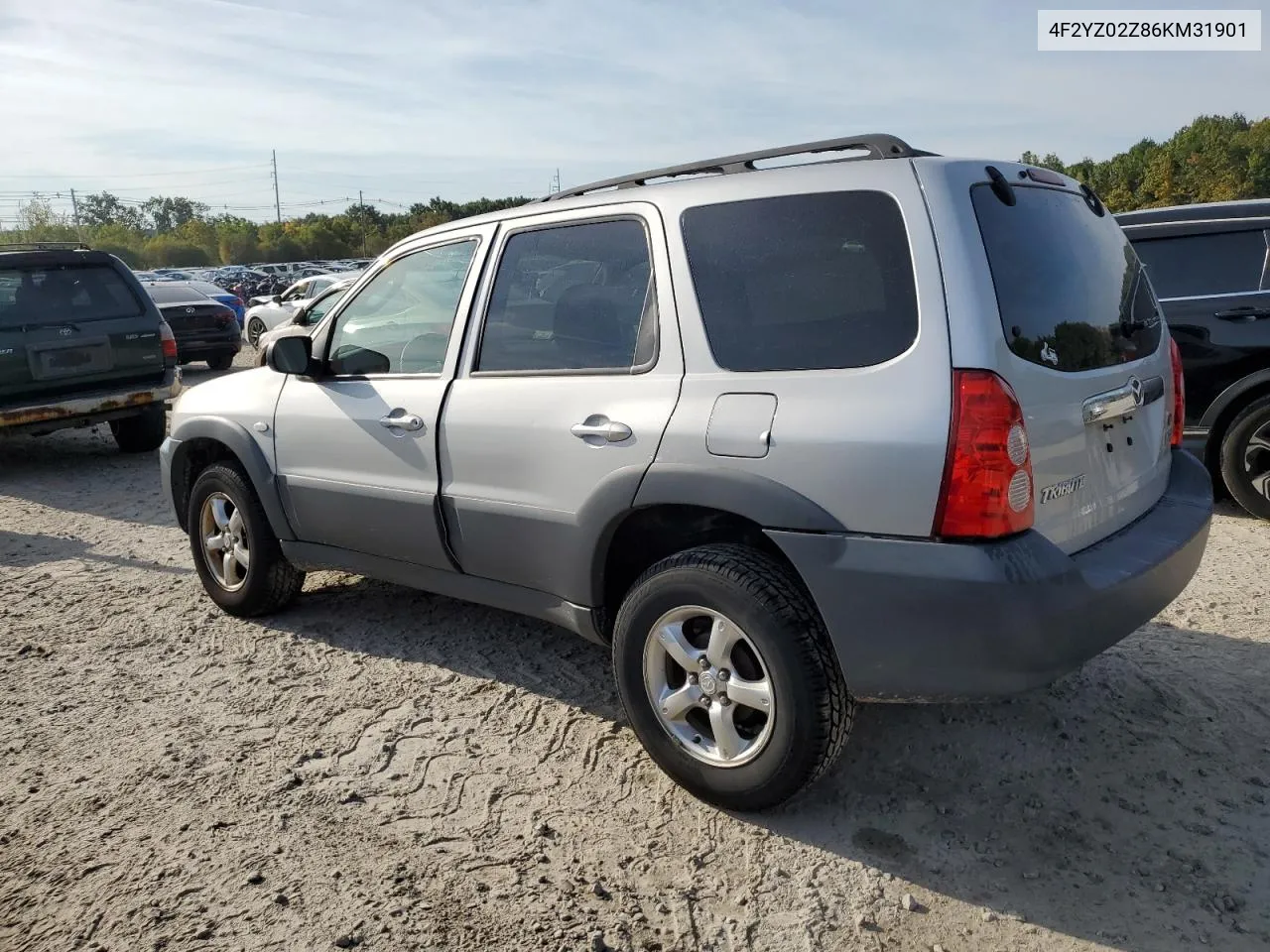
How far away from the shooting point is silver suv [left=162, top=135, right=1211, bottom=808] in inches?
106

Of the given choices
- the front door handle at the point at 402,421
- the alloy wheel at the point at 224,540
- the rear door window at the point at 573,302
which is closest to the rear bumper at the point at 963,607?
the rear door window at the point at 573,302

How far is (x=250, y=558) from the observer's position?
4867mm

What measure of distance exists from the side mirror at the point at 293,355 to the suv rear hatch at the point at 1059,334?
2734mm

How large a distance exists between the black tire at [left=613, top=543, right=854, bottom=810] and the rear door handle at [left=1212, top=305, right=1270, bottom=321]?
14.8ft

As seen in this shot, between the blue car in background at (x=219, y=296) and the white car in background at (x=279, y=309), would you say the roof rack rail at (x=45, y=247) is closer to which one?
the blue car in background at (x=219, y=296)

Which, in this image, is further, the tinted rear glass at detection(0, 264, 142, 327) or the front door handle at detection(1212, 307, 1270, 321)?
the tinted rear glass at detection(0, 264, 142, 327)

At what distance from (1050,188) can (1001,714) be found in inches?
72.3

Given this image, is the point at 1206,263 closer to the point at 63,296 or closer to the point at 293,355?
the point at 293,355

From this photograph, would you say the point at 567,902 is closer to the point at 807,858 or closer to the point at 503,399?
the point at 807,858

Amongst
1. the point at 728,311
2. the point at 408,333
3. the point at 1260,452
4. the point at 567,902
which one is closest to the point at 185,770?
the point at 567,902

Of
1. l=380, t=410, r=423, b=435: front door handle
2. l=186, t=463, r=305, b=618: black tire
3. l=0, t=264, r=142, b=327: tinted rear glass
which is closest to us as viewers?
l=380, t=410, r=423, b=435: front door handle

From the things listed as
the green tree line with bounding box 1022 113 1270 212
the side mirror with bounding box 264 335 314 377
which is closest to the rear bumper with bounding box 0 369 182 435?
the side mirror with bounding box 264 335 314 377

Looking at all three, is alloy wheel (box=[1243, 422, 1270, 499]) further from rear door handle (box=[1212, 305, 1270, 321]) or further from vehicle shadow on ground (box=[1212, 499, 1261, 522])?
rear door handle (box=[1212, 305, 1270, 321])

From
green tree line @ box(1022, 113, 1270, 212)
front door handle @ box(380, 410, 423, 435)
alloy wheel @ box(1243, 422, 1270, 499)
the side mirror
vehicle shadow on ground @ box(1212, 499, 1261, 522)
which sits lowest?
vehicle shadow on ground @ box(1212, 499, 1261, 522)
